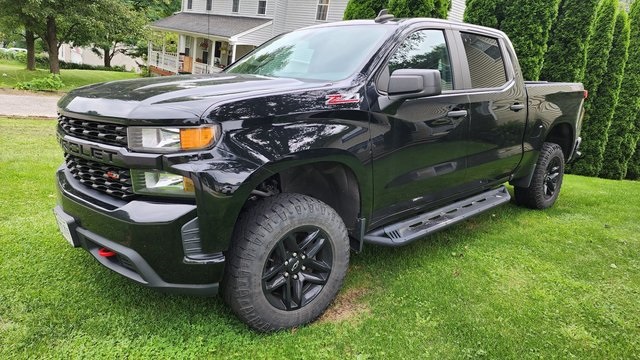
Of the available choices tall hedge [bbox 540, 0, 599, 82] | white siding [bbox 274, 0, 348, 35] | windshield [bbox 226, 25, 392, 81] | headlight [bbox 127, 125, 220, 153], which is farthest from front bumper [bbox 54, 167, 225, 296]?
white siding [bbox 274, 0, 348, 35]

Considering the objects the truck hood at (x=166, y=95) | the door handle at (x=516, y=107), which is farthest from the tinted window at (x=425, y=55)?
the door handle at (x=516, y=107)

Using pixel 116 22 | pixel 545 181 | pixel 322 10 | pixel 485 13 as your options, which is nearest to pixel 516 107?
pixel 545 181

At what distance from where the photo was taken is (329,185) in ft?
9.70

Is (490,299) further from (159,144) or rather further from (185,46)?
(185,46)

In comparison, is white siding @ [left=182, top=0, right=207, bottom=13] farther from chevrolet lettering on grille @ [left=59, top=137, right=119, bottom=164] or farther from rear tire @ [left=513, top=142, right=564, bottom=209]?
chevrolet lettering on grille @ [left=59, top=137, right=119, bottom=164]

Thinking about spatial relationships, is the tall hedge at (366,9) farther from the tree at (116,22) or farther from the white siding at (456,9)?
the tree at (116,22)

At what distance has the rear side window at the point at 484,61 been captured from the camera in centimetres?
367

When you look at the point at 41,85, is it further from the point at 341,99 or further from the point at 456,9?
the point at 341,99

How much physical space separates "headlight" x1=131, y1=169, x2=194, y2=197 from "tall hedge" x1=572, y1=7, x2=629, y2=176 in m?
9.78

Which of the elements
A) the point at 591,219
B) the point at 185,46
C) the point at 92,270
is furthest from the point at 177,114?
the point at 185,46

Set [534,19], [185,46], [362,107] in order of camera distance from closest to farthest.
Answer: [362,107] → [534,19] → [185,46]

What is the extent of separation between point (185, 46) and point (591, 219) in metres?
28.4

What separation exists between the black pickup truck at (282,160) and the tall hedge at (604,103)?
281 inches

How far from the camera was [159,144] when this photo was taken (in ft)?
6.96
